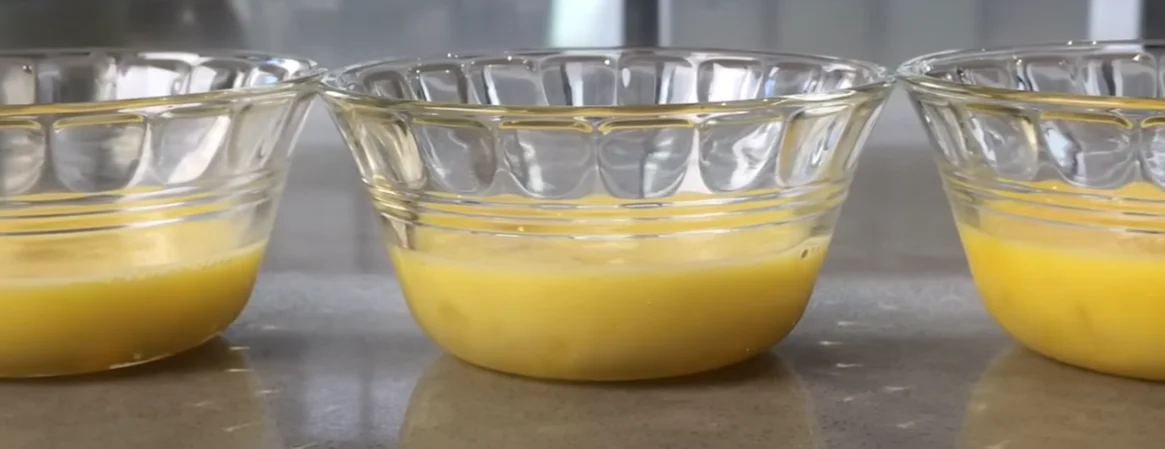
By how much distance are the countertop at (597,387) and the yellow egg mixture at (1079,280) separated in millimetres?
22

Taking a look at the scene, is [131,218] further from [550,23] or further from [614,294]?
[550,23]

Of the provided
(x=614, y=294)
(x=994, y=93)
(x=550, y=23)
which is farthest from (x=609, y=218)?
(x=550, y=23)

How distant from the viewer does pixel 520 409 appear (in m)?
Answer: 0.65

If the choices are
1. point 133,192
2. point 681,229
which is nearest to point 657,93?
point 681,229

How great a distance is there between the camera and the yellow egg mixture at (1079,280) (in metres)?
0.64

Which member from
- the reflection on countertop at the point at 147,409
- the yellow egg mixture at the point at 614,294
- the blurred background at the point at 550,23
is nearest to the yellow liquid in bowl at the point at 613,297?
the yellow egg mixture at the point at 614,294

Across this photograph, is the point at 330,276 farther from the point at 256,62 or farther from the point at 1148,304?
the point at 1148,304

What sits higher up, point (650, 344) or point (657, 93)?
point (657, 93)

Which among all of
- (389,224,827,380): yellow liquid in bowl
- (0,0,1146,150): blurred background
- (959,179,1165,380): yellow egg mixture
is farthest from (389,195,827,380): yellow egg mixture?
(0,0,1146,150): blurred background

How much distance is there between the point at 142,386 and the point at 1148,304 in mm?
509

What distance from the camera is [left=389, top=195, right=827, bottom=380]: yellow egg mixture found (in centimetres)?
64

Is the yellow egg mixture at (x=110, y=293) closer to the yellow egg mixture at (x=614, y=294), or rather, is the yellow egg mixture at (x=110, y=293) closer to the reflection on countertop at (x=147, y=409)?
the reflection on countertop at (x=147, y=409)

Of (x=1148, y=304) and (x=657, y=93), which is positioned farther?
(x=657, y=93)

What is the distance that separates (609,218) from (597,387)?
90 millimetres
